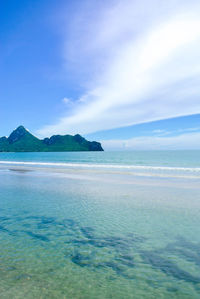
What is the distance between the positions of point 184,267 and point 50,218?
6140 millimetres

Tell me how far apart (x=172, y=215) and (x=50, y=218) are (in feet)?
19.2

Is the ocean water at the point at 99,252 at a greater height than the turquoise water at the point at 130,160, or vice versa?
the turquoise water at the point at 130,160

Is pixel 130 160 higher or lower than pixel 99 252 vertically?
higher

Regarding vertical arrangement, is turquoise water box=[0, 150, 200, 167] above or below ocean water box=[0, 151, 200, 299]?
above

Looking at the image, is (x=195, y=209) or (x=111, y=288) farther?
(x=195, y=209)

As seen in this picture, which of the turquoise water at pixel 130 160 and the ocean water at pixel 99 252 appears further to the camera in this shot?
the turquoise water at pixel 130 160

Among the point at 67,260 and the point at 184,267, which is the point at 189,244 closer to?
the point at 184,267

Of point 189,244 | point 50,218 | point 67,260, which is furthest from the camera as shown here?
point 50,218

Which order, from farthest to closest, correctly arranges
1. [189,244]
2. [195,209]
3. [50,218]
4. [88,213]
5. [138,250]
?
[195,209] < [88,213] < [50,218] < [189,244] < [138,250]

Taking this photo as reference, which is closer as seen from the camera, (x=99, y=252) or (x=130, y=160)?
(x=99, y=252)

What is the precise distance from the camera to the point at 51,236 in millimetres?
7262

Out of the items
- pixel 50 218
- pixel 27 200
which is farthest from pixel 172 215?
pixel 27 200

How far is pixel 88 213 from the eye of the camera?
10.2m

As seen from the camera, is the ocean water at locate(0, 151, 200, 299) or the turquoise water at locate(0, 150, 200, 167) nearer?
the ocean water at locate(0, 151, 200, 299)
